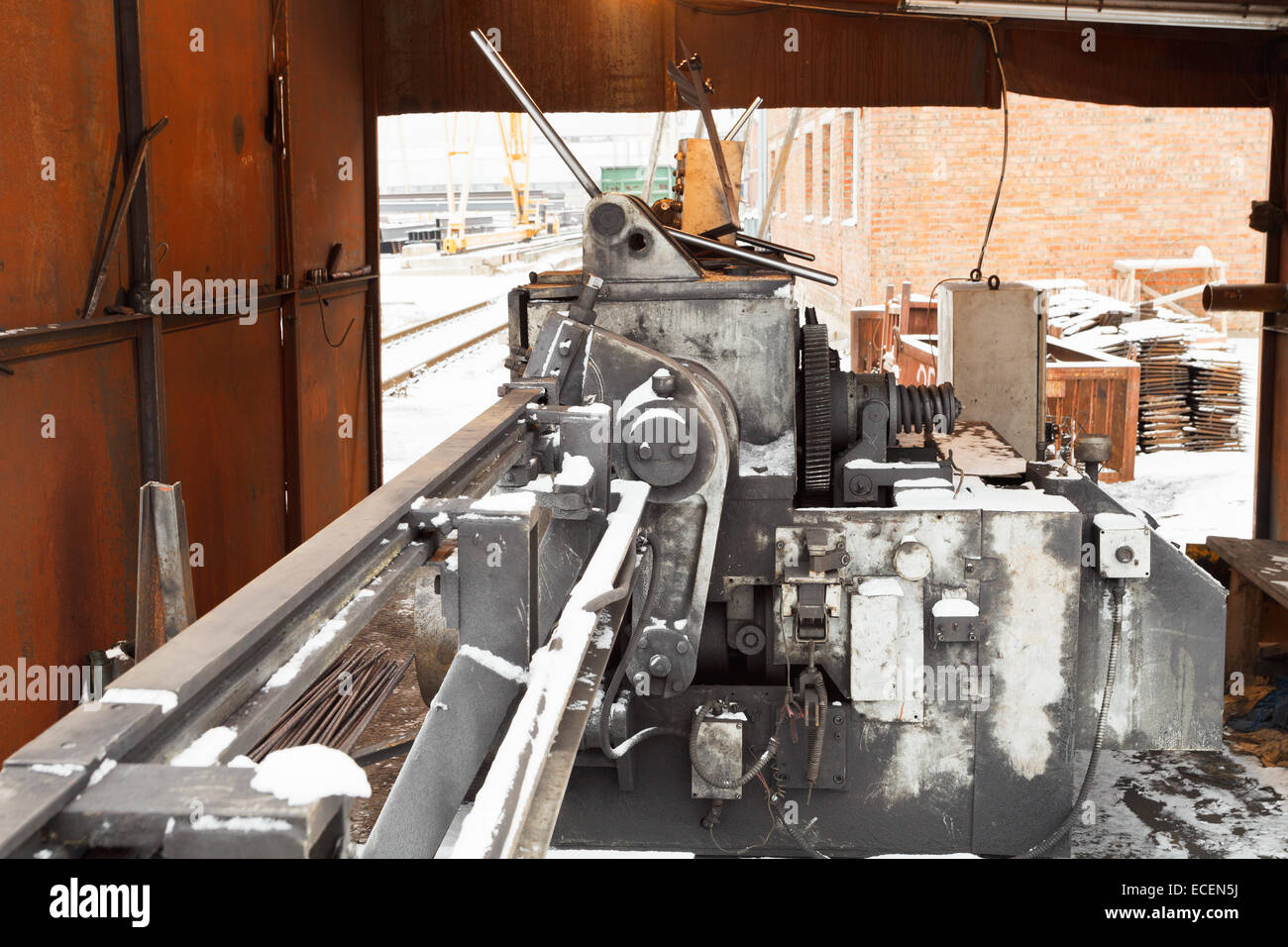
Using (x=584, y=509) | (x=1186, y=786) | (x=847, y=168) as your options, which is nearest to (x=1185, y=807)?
(x=1186, y=786)

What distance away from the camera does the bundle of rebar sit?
4.25m

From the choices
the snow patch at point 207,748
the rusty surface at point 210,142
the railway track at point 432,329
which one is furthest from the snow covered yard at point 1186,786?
the railway track at point 432,329

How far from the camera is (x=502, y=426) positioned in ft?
8.54

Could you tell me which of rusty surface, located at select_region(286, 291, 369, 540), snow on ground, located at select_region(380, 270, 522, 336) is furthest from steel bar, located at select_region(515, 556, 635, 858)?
snow on ground, located at select_region(380, 270, 522, 336)

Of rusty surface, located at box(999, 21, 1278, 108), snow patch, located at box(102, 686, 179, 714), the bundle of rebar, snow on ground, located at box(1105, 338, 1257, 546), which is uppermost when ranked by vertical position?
rusty surface, located at box(999, 21, 1278, 108)

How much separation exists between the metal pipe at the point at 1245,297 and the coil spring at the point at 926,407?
276cm

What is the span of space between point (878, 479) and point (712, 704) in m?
0.83

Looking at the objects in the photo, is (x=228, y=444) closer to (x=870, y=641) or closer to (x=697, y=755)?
(x=697, y=755)

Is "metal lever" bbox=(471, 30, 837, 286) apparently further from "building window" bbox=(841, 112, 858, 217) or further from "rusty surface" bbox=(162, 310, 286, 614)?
"building window" bbox=(841, 112, 858, 217)

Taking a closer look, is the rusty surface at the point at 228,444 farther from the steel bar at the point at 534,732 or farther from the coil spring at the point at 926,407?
the steel bar at the point at 534,732

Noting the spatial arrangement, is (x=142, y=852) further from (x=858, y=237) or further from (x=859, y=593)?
(x=858, y=237)

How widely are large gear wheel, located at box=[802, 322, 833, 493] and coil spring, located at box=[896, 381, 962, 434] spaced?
1.08 ft

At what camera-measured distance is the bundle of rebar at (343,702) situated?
4.25 metres

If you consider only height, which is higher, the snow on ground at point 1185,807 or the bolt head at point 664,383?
the bolt head at point 664,383
